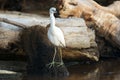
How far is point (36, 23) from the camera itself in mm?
9984

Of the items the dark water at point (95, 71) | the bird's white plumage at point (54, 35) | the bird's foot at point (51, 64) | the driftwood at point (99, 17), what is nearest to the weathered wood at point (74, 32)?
the dark water at point (95, 71)

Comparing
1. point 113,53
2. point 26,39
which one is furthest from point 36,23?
point 113,53

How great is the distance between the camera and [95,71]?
9656 mm

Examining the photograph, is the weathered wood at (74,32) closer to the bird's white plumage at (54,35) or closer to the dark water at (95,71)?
the dark water at (95,71)

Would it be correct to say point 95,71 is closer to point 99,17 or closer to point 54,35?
point 54,35

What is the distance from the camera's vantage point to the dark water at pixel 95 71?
29.1ft

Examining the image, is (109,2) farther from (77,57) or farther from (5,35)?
(5,35)

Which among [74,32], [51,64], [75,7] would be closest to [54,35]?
[51,64]

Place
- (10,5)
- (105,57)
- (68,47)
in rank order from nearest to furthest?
(68,47), (105,57), (10,5)

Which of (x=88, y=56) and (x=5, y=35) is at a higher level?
(x=5, y=35)

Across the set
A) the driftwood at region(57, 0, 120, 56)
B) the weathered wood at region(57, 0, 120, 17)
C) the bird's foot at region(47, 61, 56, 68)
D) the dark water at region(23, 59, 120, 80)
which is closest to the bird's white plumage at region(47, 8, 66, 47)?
the bird's foot at region(47, 61, 56, 68)

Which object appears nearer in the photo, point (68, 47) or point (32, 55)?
point (32, 55)

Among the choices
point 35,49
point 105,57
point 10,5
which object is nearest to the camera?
point 35,49

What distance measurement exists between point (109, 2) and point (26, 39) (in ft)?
12.2
